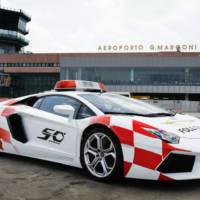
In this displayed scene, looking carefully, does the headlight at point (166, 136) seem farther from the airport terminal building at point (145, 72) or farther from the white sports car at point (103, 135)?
the airport terminal building at point (145, 72)

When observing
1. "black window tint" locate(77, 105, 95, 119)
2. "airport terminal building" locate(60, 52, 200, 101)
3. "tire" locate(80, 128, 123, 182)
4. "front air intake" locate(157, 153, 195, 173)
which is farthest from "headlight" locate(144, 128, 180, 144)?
"airport terminal building" locate(60, 52, 200, 101)

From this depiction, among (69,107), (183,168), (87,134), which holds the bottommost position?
(183,168)

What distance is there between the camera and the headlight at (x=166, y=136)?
3877mm

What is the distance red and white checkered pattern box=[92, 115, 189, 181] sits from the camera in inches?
152

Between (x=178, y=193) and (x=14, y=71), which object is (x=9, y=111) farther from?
(x=14, y=71)

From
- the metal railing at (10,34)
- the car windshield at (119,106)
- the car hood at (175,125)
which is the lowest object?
the car hood at (175,125)

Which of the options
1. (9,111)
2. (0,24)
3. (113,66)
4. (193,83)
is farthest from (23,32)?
(9,111)

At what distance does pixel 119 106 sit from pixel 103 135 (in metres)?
0.71

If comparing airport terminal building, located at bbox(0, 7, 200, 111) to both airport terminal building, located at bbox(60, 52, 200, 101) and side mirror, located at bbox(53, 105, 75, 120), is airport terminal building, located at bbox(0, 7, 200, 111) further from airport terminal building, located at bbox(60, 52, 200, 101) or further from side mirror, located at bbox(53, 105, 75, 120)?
side mirror, located at bbox(53, 105, 75, 120)

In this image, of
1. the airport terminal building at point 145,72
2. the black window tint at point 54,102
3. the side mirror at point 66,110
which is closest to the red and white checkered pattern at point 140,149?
the side mirror at point 66,110

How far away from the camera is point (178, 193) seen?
384 cm

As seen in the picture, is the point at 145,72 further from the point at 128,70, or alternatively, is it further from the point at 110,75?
the point at 110,75

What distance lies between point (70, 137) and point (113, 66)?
67320mm

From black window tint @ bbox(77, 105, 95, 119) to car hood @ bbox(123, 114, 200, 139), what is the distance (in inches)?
26.1
